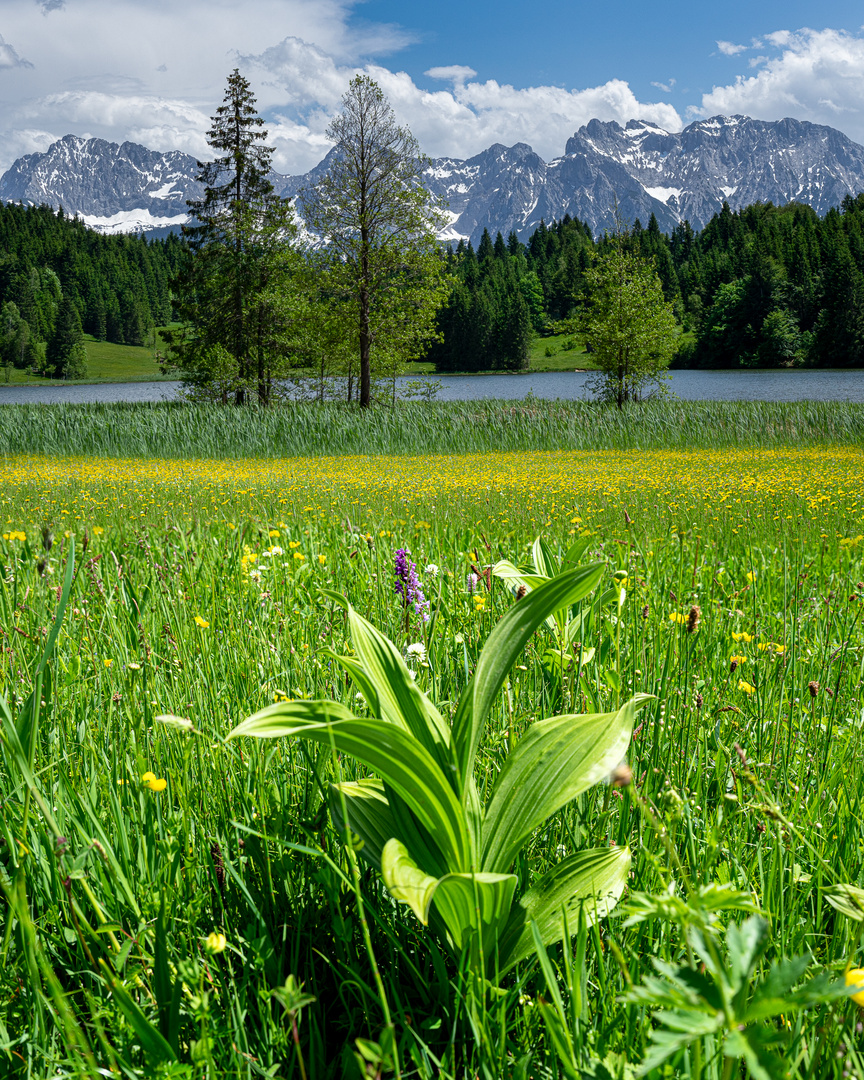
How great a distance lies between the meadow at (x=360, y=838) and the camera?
0.82 metres

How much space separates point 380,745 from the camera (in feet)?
2.83

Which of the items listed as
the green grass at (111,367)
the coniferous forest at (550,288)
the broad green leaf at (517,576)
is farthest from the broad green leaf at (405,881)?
the green grass at (111,367)

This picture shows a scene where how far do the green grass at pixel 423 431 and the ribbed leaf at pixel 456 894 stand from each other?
557 inches

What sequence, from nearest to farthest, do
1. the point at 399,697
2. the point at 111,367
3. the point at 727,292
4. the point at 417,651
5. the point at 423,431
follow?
the point at 399,697, the point at 417,651, the point at 423,431, the point at 727,292, the point at 111,367

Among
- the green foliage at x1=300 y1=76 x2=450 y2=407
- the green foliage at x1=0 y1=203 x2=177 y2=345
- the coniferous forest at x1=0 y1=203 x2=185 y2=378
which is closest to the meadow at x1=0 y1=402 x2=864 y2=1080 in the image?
the green foliage at x1=300 y1=76 x2=450 y2=407

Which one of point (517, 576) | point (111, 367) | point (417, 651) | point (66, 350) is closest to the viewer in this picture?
point (517, 576)

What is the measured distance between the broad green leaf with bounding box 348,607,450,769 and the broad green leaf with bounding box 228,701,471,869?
8cm

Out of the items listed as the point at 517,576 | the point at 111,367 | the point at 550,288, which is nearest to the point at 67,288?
the point at 111,367

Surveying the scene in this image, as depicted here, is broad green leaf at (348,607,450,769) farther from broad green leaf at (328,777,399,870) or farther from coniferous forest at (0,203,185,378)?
coniferous forest at (0,203,185,378)

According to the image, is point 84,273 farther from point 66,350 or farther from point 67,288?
point 66,350

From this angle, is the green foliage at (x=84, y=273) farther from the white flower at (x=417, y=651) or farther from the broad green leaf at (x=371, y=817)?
the broad green leaf at (x=371, y=817)

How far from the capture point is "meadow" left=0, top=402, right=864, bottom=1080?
0.82 m

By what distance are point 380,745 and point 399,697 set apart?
16cm

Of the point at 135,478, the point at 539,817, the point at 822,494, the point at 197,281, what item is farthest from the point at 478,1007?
the point at 197,281
